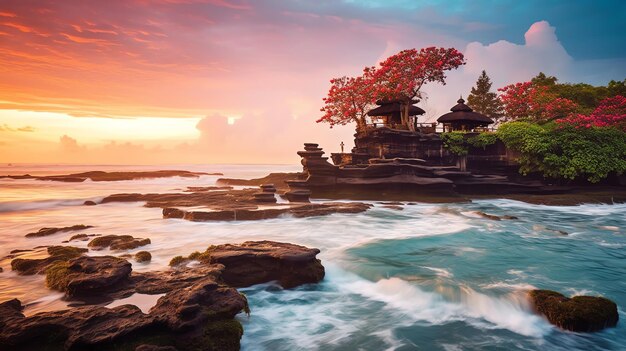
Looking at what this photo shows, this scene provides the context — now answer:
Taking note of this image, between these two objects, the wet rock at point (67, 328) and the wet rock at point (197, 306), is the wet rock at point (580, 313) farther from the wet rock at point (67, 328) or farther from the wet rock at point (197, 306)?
the wet rock at point (67, 328)

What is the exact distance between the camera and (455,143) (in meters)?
27.4

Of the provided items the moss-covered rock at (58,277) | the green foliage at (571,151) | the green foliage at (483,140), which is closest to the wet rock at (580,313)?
the moss-covered rock at (58,277)

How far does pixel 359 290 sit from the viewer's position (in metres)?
7.46

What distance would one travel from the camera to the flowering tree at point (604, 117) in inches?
984

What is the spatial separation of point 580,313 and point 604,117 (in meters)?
28.5

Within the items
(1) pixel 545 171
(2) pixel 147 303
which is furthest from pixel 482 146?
(2) pixel 147 303

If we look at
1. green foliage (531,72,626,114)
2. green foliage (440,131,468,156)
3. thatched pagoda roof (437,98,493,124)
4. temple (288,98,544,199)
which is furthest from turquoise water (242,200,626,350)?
green foliage (531,72,626,114)

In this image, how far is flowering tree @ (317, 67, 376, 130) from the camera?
104ft

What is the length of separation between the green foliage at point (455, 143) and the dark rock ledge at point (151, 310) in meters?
23.2

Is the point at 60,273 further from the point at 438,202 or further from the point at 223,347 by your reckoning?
the point at 438,202

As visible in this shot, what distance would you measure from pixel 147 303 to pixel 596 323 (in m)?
7.05

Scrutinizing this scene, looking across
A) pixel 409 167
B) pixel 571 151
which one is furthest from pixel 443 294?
pixel 571 151

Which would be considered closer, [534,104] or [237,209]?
[237,209]

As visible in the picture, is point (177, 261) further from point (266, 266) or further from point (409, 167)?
point (409, 167)
